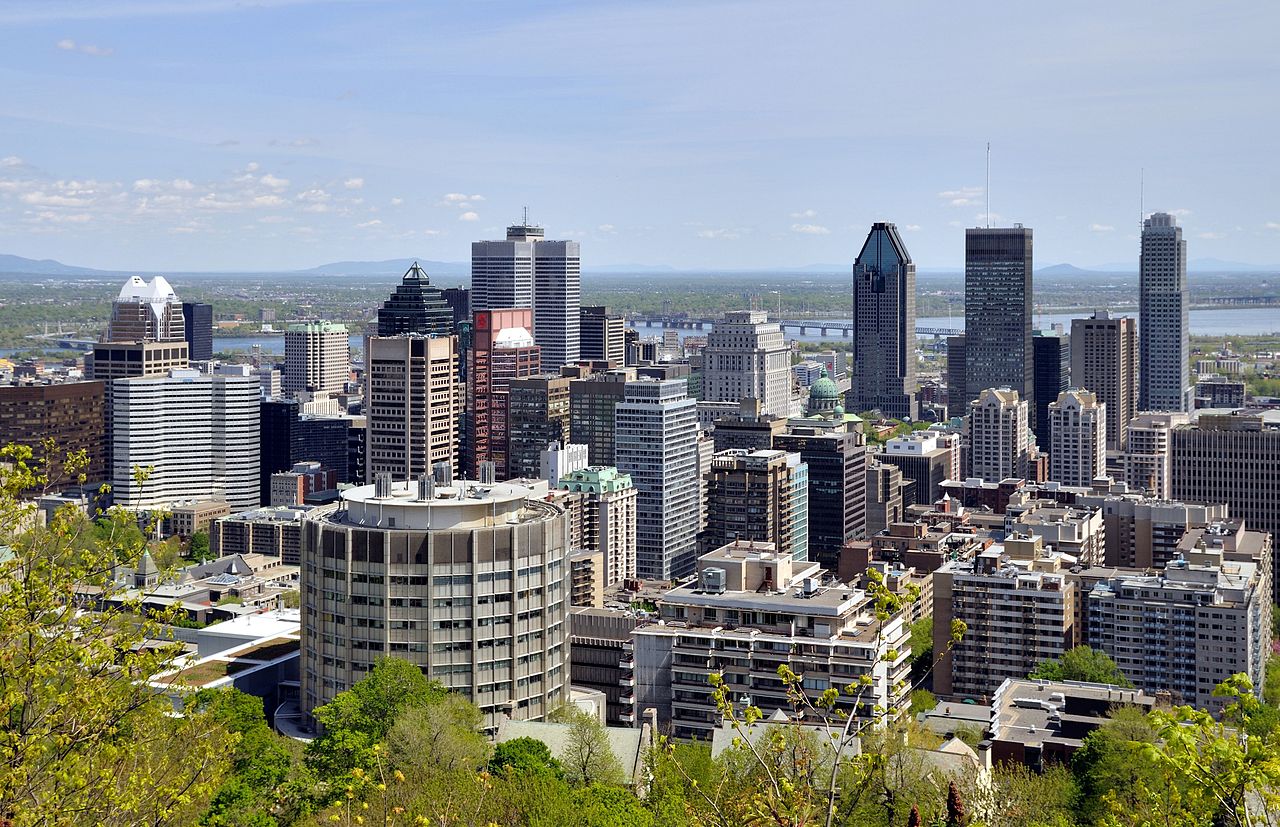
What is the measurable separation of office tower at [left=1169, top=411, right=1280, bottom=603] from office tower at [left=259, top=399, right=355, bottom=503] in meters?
50.1

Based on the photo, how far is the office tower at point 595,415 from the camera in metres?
82.4

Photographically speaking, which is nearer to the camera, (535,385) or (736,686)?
(736,686)

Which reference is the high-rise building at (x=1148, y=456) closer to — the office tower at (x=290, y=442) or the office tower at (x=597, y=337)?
the office tower at (x=290, y=442)

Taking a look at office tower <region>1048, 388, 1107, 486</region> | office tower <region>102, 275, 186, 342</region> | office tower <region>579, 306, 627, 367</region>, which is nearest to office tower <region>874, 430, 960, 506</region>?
office tower <region>1048, 388, 1107, 486</region>

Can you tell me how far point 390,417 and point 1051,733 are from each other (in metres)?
51.2

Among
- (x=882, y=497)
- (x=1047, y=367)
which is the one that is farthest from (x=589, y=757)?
(x=1047, y=367)

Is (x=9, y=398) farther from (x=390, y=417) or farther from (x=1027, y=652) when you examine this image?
(x=1027, y=652)

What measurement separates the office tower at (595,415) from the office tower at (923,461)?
67.5 ft

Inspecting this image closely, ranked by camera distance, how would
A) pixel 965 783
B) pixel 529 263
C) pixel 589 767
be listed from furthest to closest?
pixel 529 263 → pixel 589 767 → pixel 965 783

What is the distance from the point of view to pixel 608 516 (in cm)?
7156

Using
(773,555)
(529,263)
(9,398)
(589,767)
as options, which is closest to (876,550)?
(773,555)

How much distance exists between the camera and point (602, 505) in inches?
2810

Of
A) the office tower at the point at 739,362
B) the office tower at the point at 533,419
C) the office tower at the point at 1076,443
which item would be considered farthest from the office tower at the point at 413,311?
the office tower at the point at 1076,443

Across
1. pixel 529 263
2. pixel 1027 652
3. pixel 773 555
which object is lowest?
pixel 1027 652
